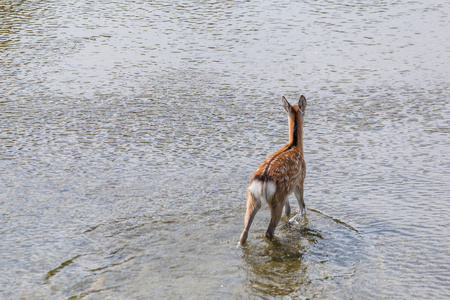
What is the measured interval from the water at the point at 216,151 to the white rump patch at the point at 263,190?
0.44 metres

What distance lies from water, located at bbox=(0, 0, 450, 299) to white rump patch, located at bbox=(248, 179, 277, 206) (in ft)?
1.43

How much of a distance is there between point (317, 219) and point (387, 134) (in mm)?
2416

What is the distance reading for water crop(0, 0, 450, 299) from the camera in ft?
17.3

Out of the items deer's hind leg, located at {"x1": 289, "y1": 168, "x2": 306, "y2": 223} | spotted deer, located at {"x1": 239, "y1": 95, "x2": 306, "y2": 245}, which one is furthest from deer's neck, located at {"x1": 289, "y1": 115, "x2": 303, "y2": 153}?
deer's hind leg, located at {"x1": 289, "y1": 168, "x2": 306, "y2": 223}

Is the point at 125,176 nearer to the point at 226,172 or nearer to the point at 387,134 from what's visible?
the point at 226,172

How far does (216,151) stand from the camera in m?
7.75

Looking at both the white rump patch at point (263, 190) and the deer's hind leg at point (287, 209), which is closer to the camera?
the white rump patch at point (263, 190)

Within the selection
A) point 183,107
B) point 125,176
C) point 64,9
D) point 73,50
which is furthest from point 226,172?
point 64,9

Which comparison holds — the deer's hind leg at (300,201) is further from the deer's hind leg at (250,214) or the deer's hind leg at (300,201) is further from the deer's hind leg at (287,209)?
the deer's hind leg at (250,214)

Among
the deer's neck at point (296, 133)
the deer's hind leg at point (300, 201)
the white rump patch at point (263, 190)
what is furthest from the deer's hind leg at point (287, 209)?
the white rump patch at point (263, 190)

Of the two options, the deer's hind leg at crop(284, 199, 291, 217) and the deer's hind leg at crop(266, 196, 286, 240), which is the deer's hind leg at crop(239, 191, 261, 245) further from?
the deer's hind leg at crop(284, 199, 291, 217)

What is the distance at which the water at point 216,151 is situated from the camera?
526 cm

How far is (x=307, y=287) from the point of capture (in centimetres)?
501

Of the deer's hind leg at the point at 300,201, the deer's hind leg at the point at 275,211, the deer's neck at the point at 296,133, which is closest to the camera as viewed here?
the deer's hind leg at the point at 275,211
